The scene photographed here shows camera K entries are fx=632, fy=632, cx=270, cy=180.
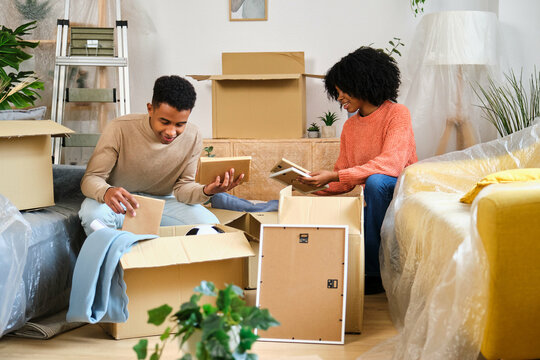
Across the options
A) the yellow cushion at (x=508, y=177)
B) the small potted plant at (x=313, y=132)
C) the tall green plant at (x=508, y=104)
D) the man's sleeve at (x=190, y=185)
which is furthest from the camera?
the small potted plant at (x=313, y=132)

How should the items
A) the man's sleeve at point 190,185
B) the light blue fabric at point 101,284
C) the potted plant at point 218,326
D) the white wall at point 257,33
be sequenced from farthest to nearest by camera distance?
the white wall at point 257,33, the man's sleeve at point 190,185, the light blue fabric at point 101,284, the potted plant at point 218,326

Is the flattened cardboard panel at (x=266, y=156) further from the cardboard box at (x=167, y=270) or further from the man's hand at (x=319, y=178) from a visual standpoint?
the cardboard box at (x=167, y=270)

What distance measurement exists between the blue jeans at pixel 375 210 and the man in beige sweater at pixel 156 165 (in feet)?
1.64

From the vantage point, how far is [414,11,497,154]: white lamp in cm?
299

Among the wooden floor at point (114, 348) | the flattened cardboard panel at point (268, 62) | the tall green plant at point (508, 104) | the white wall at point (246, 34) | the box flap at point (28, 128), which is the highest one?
the white wall at point (246, 34)

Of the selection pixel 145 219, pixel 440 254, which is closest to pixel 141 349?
pixel 440 254

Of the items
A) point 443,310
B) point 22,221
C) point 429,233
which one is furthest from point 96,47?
point 443,310

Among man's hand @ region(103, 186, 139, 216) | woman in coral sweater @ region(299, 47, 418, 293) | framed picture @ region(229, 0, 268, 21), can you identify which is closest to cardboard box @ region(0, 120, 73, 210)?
man's hand @ region(103, 186, 139, 216)

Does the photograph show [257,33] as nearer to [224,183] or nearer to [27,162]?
[224,183]

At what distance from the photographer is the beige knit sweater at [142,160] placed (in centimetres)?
226

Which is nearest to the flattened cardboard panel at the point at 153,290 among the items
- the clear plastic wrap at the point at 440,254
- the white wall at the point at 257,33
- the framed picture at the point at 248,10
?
the clear plastic wrap at the point at 440,254

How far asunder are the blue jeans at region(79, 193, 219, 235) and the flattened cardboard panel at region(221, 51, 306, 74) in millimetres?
1068

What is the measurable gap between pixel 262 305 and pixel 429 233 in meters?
0.54

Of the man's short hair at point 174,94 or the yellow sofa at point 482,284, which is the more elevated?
the man's short hair at point 174,94
